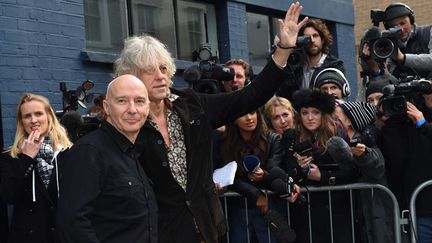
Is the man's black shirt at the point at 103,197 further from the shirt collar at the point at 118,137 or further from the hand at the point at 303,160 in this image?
the hand at the point at 303,160

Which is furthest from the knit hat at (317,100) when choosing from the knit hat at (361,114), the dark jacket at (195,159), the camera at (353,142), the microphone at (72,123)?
the microphone at (72,123)

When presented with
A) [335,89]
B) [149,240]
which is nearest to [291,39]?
[149,240]

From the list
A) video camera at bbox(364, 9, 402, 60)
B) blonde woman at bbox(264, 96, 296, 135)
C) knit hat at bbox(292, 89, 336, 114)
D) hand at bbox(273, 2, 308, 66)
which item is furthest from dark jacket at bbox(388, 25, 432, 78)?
hand at bbox(273, 2, 308, 66)

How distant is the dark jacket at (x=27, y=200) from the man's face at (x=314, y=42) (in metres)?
2.16

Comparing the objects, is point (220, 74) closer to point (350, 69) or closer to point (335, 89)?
point (335, 89)

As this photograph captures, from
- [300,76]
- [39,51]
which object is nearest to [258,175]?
[300,76]

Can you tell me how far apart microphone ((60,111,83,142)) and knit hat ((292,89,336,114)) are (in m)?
1.69

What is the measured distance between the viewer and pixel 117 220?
8.82 ft

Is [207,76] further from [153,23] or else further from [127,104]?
[153,23]

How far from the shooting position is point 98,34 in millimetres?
6766

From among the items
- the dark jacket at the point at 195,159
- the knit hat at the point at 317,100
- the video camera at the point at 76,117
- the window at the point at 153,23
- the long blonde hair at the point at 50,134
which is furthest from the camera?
the window at the point at 153,23

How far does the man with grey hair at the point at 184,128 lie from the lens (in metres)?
3.09

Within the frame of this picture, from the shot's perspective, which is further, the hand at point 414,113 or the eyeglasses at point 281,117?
the eyeglasses at point 281,117

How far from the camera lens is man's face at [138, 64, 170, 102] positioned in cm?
310
